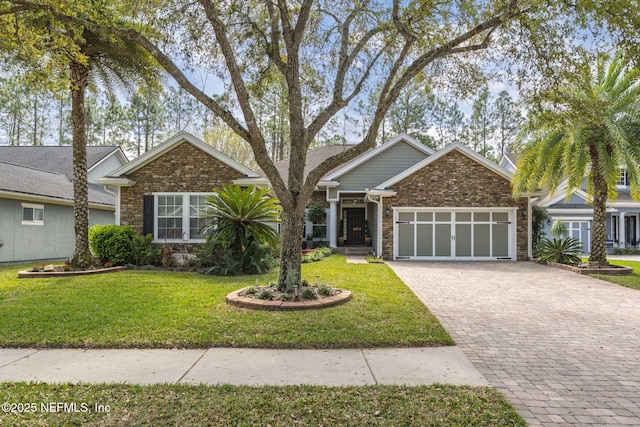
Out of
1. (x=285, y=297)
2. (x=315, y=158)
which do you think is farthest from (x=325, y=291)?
(x=315, y=158)

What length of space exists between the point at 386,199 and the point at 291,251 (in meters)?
9.30

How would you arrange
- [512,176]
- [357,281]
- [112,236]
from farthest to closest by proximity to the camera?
[512,176], [112,236], [357,281]

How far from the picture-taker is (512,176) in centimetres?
1494

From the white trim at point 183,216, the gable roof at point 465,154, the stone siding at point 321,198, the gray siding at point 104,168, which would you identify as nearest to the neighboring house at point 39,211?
the gray siding at point 104,168

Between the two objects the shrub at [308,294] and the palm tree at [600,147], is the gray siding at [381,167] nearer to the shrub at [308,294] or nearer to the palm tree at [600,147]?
the palm tree at [600,147]

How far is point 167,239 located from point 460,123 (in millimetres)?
31640

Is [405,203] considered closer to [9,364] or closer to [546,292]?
[546,292]

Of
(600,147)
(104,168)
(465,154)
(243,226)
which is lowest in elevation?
(243,226)

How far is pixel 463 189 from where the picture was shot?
15648 millimetres

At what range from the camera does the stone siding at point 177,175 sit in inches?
530

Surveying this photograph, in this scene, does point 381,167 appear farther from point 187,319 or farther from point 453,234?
point 187,319

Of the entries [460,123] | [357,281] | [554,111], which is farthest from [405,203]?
[460,123]

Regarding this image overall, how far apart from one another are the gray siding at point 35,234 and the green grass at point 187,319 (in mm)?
6080

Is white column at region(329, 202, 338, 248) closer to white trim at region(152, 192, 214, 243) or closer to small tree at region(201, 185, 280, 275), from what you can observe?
white trim at region(152, 192, 214, 243)
